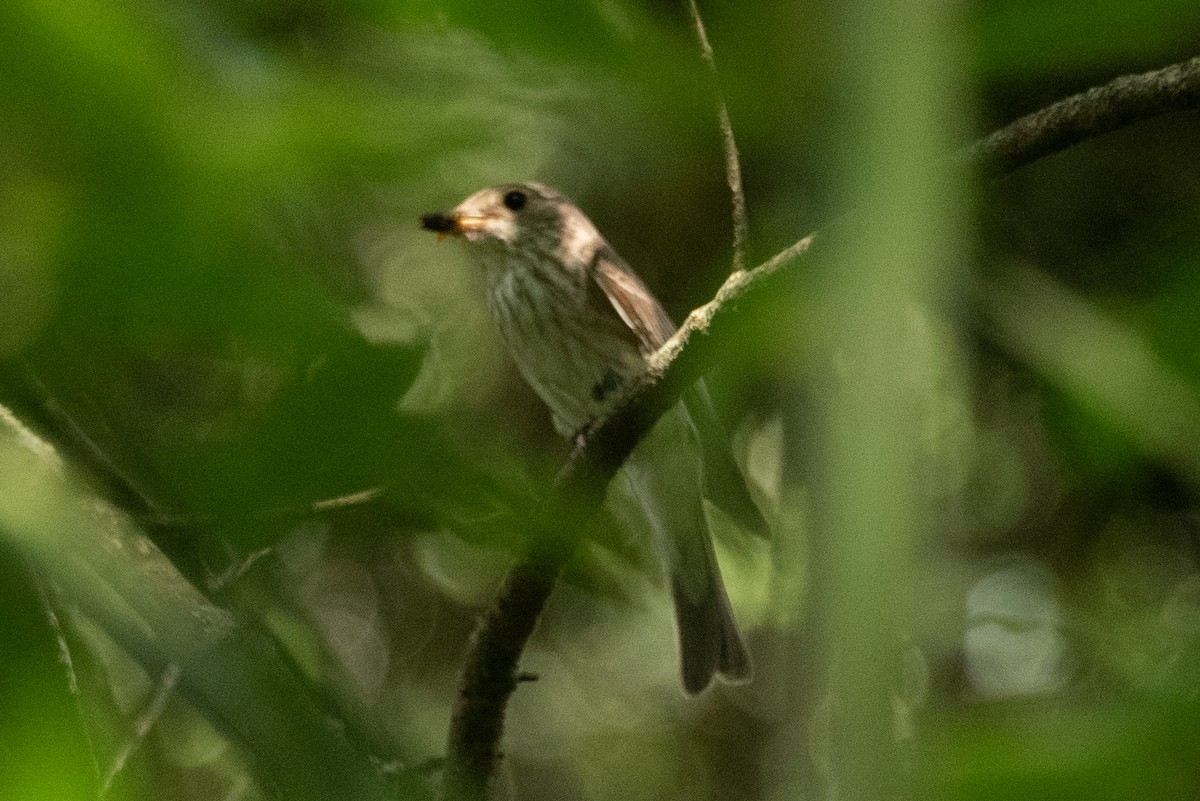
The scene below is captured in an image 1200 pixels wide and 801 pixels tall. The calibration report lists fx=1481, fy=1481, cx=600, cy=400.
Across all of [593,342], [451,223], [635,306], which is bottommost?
[593,342]

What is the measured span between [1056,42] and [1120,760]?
0.17 metres

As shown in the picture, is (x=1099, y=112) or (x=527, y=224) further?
(x=527, y=224)

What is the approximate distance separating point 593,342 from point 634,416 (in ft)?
5.38

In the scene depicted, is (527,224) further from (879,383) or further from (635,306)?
(879,383)

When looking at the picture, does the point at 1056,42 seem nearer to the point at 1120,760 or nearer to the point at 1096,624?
the point at 1120,760

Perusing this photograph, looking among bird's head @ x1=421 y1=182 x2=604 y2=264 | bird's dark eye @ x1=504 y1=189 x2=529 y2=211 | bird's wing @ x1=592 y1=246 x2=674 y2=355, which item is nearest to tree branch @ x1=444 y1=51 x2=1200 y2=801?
bird's wing @ x1=592 y1=246 x2=674 y2=355

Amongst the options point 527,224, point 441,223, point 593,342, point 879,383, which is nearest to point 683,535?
point 593,342

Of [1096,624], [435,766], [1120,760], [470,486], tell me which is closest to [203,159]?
[470,486]

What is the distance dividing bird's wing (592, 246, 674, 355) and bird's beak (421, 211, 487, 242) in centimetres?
33

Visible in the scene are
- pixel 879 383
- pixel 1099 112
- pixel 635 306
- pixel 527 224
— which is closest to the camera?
pixel 879 383

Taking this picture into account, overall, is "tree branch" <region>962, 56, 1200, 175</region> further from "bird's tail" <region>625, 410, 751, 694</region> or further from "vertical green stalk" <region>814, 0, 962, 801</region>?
"bird's tail" <region>625, 410, 751, 694</region>

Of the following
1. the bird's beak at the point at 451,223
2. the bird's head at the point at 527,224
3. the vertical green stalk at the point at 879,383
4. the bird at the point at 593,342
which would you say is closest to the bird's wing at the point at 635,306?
the bird at the point at 593,342

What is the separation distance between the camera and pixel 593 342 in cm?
371

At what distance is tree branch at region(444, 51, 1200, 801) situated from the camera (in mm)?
894
